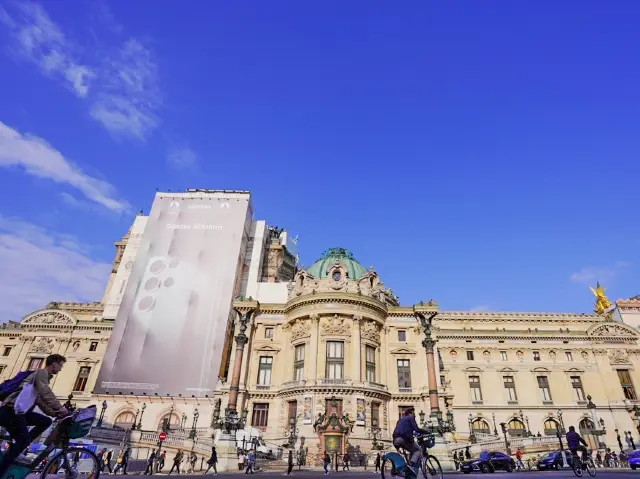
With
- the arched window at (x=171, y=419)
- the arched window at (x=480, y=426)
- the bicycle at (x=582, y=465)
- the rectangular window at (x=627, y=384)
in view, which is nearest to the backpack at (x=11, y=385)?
the bicycle at (x=582, y=465)

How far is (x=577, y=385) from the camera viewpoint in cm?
4759

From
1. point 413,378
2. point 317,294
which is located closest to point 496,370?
point 413,378

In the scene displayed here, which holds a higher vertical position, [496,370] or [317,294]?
[317,294]

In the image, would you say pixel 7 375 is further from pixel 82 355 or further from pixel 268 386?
pixel 268 386

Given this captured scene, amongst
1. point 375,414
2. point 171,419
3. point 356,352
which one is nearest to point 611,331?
point 375,414

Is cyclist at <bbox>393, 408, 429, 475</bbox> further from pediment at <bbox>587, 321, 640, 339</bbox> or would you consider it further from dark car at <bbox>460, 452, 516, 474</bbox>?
pediment at <bbox>587, 321, 640, 339</bbox>

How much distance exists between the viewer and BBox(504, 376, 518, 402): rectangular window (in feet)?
154

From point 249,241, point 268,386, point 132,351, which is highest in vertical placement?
point 249,241

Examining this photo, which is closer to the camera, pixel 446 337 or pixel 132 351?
pixel 132 351

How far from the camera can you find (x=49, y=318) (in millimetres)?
48125

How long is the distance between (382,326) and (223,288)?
18529 mm

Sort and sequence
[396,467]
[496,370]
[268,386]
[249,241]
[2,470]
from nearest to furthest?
1. [2,470]
2. [396,467]
3. [268,386]
4. [496,370]
5. [249,241]

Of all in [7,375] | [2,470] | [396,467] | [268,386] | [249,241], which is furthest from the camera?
[249,241]

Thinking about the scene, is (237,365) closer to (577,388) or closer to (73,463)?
(73,463)
